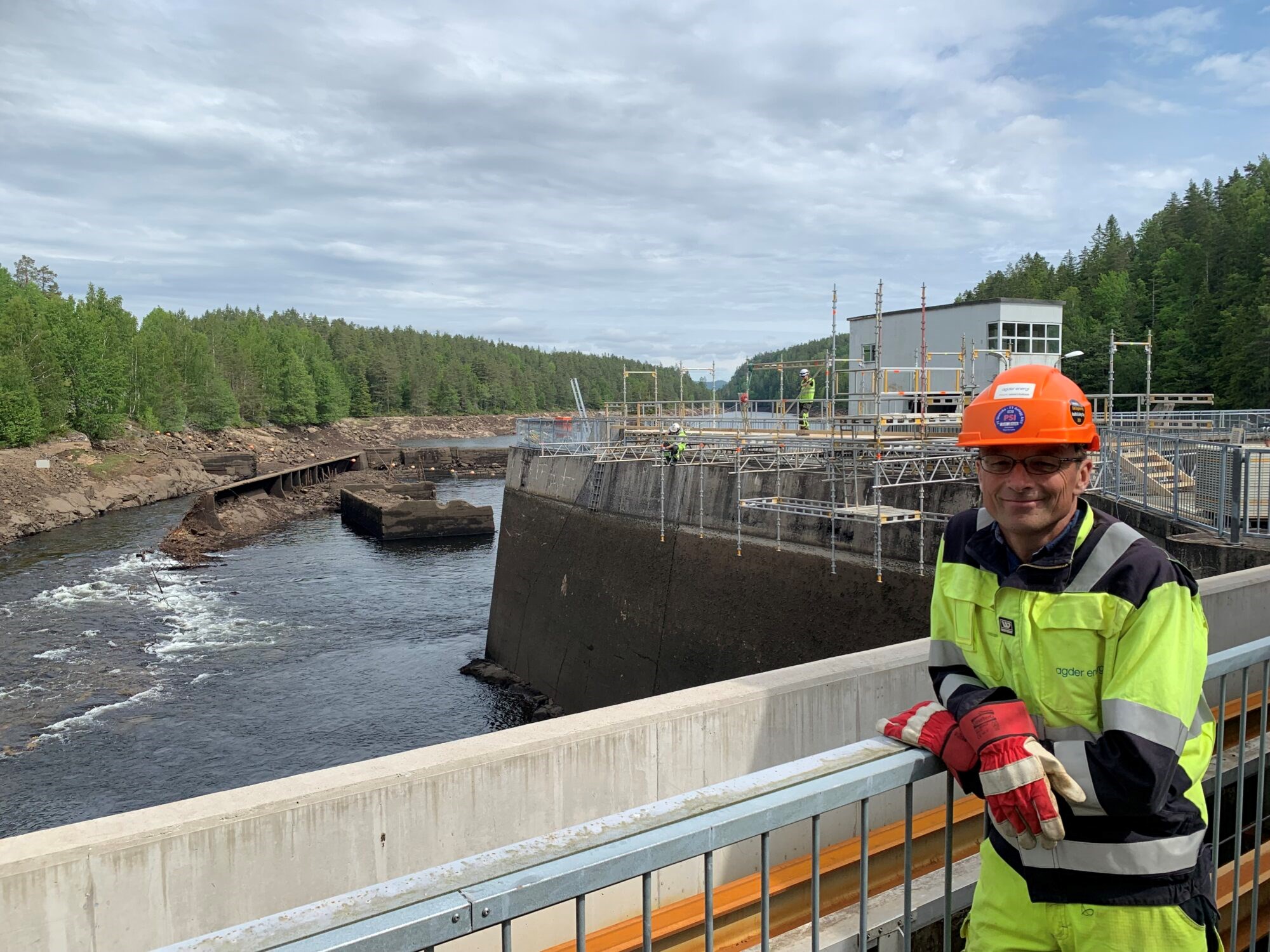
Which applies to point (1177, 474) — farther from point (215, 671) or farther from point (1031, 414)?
point (215, 671)

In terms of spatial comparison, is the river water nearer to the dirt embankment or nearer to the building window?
the dirt embankment

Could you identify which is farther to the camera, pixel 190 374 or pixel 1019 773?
pixel 190 374

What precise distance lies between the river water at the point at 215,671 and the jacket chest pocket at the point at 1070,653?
729 inches

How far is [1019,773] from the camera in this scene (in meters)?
2.33

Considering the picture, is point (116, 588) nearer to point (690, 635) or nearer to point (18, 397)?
point (690, 635)

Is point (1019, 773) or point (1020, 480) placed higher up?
point (1020, 480)

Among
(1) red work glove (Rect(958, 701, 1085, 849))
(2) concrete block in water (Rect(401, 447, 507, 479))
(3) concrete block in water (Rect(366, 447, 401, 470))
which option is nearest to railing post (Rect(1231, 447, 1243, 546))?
(1) red work glove (Rect(958, 701, 1085, 849))

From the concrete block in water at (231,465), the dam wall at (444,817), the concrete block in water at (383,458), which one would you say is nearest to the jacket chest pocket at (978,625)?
the dam wall at (444,817)

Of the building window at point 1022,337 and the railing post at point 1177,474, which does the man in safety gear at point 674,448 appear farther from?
the building window at point 1022,337

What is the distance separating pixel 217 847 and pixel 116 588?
1427 inches

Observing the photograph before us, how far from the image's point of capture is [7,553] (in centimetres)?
4397

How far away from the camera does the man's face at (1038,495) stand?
2.70 metres

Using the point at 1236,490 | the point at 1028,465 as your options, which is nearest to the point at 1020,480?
the point at 1028,465

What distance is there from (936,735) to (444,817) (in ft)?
11.0
